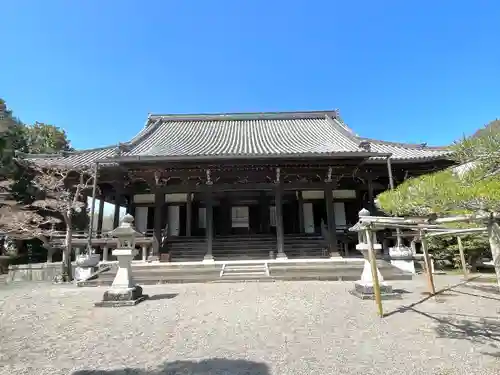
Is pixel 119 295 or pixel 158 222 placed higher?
pixel 158 222

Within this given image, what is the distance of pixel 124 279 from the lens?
7.38 meters

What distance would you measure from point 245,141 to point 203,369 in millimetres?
14319

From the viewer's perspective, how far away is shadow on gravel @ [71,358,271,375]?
3338 mm

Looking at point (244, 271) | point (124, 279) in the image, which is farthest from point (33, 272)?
point (244, 271)

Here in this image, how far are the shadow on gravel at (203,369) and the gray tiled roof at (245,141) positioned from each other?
8.73 m

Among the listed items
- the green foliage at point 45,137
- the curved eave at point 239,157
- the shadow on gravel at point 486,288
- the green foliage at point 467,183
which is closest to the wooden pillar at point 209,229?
the curved eave at point 239,157

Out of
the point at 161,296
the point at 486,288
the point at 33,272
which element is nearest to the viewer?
the point at 161,296

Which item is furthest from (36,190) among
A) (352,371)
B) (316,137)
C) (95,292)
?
(352,371)

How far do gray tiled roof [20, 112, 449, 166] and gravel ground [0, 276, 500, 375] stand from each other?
6328 mm

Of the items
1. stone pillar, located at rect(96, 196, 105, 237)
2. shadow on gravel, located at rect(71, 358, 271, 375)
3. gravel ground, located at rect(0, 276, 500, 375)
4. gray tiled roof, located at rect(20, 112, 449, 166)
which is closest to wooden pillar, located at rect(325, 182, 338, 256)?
gray tiled roof, located at rect(20, 112, 449, 166)

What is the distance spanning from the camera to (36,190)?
18.5m

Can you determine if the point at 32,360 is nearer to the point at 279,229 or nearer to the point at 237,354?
the point at 237,354

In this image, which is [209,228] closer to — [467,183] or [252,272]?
[252,272]

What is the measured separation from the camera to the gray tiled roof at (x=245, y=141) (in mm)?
13195
